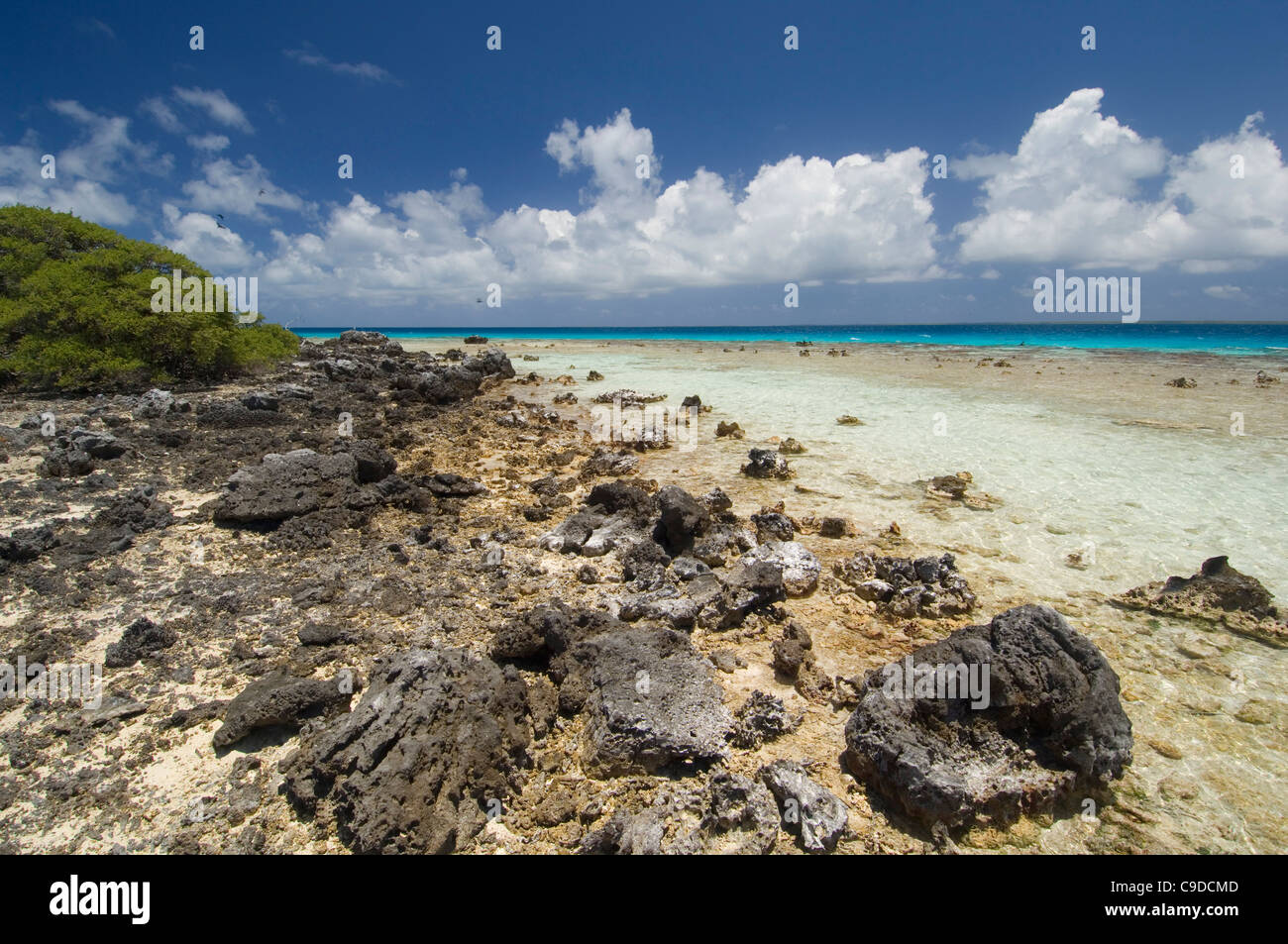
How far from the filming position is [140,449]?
10383 millimetres

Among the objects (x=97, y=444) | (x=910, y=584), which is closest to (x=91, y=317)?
(x=97, y=444)

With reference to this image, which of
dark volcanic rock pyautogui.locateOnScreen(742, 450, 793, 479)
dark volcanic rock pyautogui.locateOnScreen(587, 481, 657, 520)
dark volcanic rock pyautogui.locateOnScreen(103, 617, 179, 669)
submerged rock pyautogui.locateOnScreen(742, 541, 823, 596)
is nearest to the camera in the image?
dark volcanic rock pyautogui.locateOnScreen(103, 617, 179, 669)

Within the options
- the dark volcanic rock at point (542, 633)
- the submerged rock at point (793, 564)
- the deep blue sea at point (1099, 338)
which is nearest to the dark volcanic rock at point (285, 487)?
the dark volcanic rock at point (542, 633)

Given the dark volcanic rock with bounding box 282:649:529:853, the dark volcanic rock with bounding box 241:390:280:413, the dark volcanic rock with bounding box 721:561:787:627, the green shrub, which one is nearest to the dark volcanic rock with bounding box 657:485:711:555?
the dark volcanic rock with bounding box 721:561:787:627

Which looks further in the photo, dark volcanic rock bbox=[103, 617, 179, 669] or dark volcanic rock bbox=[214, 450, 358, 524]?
dark volcanic rock bbox=[214, 450, 358, 524]

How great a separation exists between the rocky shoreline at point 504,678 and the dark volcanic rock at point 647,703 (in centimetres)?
2

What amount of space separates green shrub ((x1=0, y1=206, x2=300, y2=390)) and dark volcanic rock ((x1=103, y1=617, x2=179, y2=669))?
15.0m

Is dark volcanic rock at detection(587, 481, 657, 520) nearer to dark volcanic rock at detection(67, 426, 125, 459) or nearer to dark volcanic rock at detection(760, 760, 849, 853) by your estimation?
dark volcanic rock at detection(760, 760, 849, 853)

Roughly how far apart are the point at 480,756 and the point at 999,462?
11.9 m

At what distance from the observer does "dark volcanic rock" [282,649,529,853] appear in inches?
127

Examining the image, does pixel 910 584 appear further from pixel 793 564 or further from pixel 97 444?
pixel 97 444

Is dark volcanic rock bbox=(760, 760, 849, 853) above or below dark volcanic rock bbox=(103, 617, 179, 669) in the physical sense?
below

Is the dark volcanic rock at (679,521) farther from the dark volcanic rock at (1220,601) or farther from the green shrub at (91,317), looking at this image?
the green shrub at (91,317)
